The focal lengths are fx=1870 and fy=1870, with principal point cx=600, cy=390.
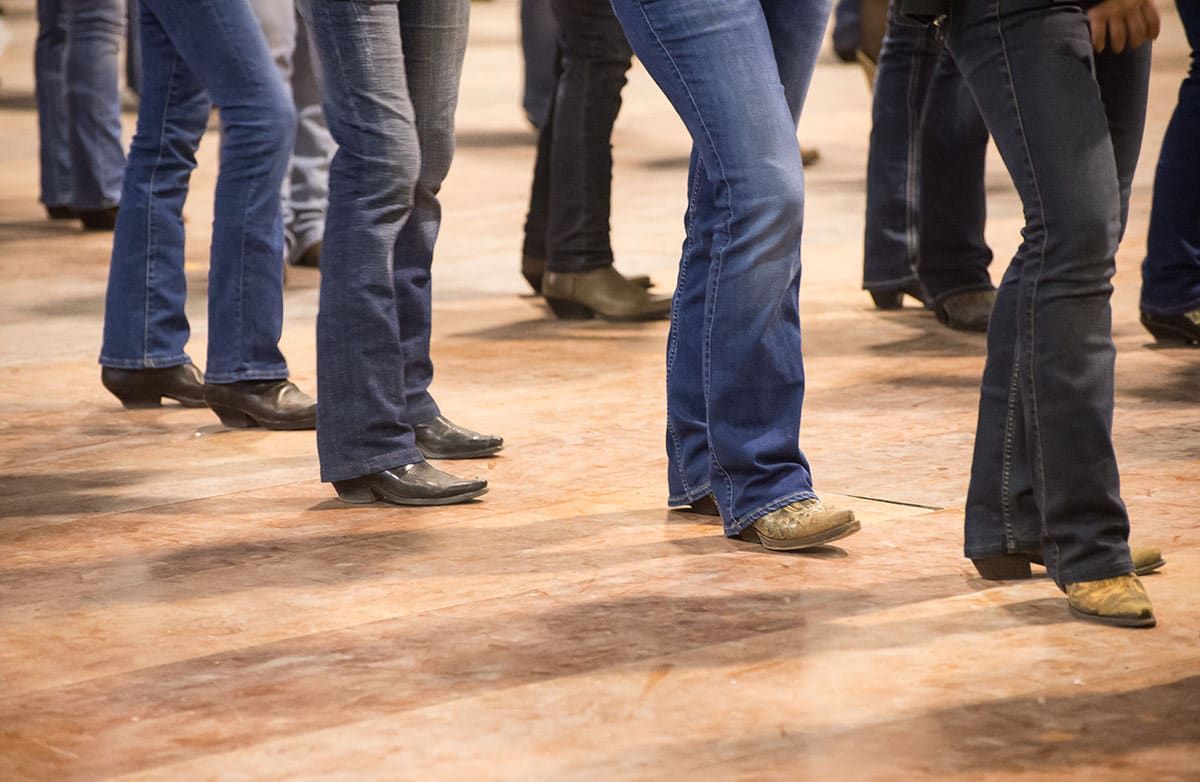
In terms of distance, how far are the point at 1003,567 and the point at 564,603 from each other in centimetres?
63

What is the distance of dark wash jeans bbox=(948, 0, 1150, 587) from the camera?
2416 millimetres

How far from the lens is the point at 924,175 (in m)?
4.65

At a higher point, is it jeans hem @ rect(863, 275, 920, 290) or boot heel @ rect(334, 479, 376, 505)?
jeans hem @ rect(863, 275, 920, 290)

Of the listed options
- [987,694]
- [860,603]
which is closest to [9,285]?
[860,603]

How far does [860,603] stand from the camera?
2.60 metres

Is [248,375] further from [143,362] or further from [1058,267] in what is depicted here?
[1058,267]

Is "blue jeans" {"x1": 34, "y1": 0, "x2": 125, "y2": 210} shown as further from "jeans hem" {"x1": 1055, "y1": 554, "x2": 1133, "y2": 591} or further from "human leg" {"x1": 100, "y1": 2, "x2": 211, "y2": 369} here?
"jeans hem" {"x1": 1055, "y1": 554, "x2": 1133, "y2": 591}

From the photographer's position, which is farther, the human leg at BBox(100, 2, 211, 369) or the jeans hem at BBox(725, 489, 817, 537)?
the human leg at BBox(100, 2, 211, 369)

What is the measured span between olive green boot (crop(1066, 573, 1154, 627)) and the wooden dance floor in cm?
3

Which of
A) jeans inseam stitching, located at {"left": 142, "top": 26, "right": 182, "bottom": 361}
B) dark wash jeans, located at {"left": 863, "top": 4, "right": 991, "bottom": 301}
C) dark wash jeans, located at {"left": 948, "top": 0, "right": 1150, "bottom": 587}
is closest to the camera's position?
dark wash jeans, located at {"left": 948, "top": 0, "right": 1150, "bottom": 587}

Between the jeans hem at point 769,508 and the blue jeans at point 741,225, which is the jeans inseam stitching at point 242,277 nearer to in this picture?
the blue jeans at point 741,225

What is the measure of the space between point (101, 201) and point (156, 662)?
3875mm

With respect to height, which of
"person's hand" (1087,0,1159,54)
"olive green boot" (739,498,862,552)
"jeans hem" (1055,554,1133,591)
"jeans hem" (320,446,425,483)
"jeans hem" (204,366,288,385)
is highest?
"person's hand" (1087,0,1159,54)

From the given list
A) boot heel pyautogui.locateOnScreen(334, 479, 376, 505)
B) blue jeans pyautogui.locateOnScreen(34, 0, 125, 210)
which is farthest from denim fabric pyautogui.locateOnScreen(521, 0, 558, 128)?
boot heel pyautogui.locateOnScreen(334, 479, 376, 505)
